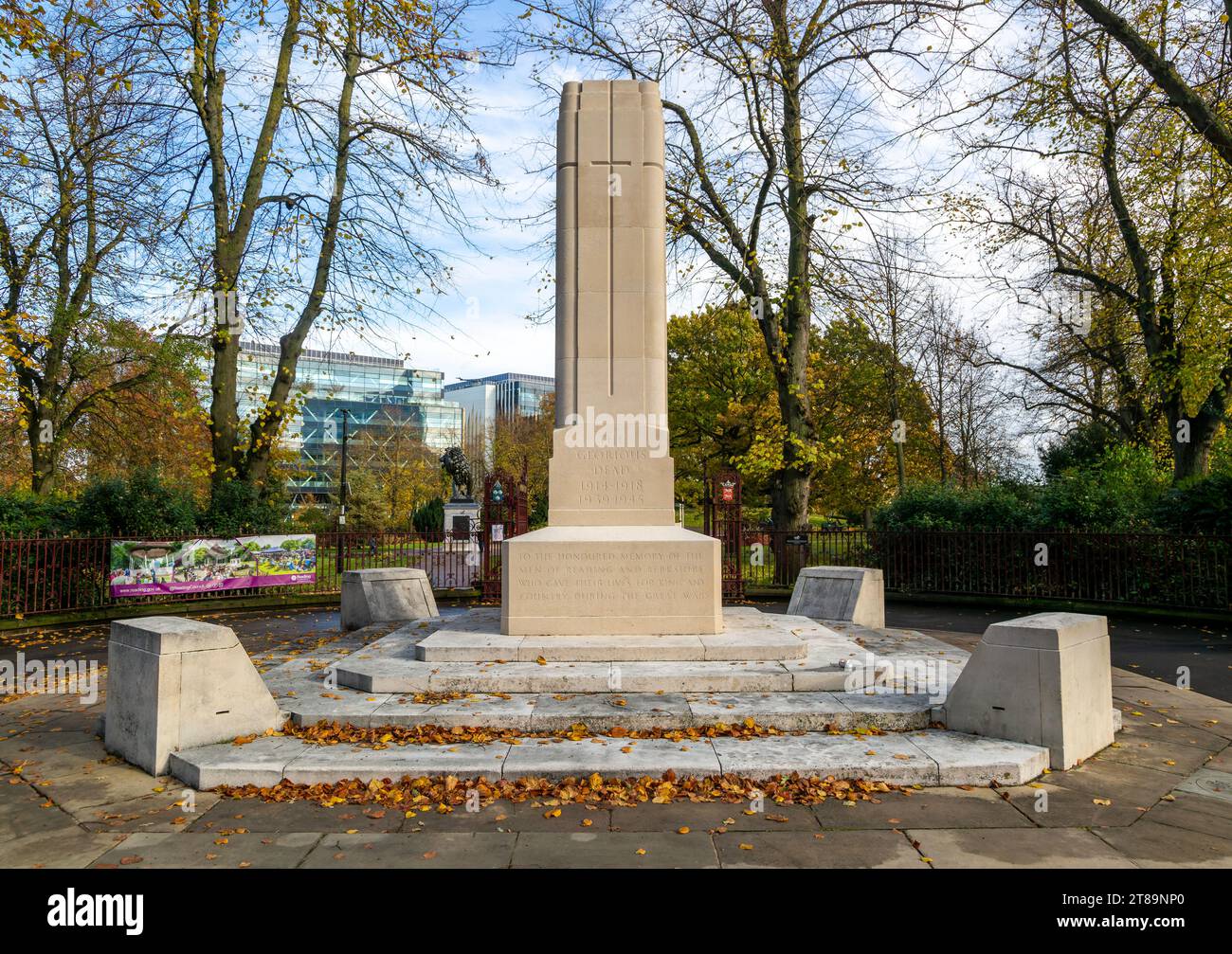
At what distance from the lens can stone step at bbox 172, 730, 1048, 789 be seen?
5.27m

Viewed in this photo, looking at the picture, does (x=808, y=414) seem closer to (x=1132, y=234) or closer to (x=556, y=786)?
(x=1132, y=234)

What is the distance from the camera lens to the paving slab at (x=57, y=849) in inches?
163

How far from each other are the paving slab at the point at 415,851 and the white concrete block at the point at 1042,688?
13.3 feet

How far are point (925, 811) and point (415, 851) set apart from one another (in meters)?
3.21

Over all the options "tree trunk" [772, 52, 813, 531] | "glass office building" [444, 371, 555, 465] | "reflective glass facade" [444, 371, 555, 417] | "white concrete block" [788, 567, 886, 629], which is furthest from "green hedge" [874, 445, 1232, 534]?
"reflective glass facade" [444, 371, 555, 417]

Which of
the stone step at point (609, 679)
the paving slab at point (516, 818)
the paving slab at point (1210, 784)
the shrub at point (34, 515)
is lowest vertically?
the paving slab at point (1210, 784)

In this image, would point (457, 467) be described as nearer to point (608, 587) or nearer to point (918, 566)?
point (918, 566)

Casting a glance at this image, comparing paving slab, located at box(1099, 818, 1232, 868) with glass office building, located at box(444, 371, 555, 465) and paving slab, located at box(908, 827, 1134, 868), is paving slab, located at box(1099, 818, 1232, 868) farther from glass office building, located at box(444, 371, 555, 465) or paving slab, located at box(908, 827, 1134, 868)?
glass office building, located at box(444, 371, 555, 465)

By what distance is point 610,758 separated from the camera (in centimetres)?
543

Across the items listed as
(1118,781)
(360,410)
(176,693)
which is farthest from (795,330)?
(360,410)

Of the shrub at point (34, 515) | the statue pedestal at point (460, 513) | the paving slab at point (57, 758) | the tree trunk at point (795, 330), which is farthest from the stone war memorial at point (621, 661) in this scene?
the statue pedestal at point (460, 513)

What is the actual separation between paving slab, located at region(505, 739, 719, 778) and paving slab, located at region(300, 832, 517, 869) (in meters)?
0.89

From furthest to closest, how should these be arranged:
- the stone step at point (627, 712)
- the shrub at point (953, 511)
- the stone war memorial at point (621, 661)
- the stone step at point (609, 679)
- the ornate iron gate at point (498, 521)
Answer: the shrub at point (953, 511), the ornate iron gate at point (498, 521), the stone step at point (609, 679), the stone step at point (627, 712), the stone war memorial at point (621, 661)

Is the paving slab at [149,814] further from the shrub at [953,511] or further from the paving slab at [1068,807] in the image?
the shrub at [953,511]
